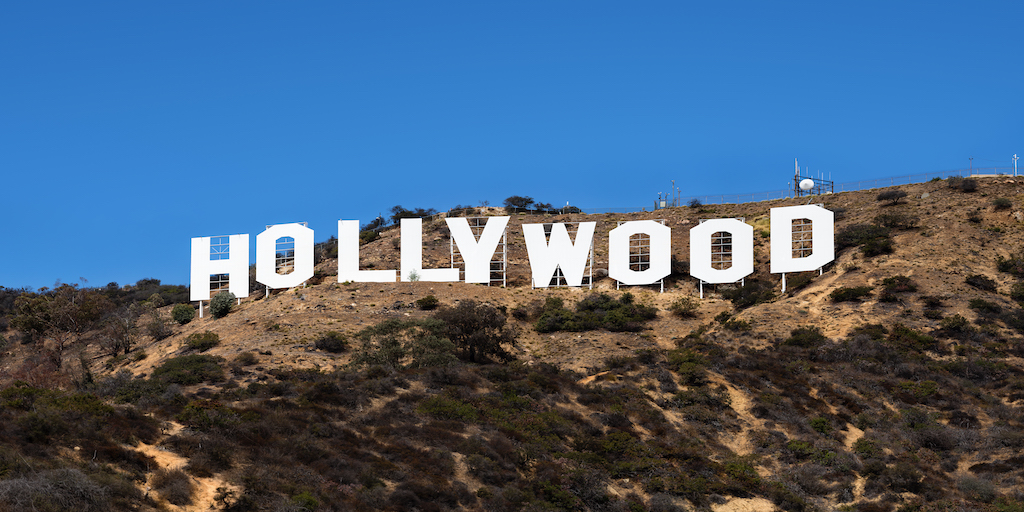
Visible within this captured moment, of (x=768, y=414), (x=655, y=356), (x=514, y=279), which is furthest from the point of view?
(x=514, y=279)

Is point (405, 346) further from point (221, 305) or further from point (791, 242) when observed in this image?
point (791, 242)

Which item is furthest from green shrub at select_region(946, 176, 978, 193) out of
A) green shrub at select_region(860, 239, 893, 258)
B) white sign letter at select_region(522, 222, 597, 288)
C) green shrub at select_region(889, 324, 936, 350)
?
white sign letter at select_region(522, 222, 597, 288)

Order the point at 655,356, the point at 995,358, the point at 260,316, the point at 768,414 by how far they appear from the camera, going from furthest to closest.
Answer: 1. the point at 260,316
2. the point at 655,356
3. the point at 995,358
4. the point at 768,414

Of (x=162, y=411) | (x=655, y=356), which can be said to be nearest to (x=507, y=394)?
(x=655, y=356)

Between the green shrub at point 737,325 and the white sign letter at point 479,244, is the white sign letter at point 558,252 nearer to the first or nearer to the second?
the white sign letter at point 479,244

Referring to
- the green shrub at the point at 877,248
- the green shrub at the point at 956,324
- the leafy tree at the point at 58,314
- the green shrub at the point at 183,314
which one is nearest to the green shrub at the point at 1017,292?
the green shrub at the point at 956,324

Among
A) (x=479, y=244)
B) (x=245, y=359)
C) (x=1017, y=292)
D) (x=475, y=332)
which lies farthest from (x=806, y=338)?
(x=245, y=359)

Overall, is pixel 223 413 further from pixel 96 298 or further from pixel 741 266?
pixel 741 266
